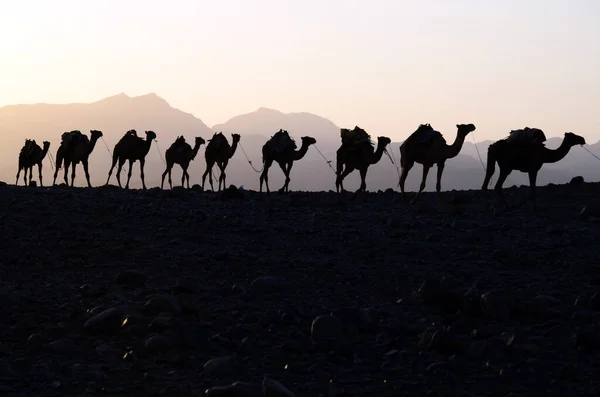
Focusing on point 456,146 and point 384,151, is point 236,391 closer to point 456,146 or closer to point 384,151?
point 456,146

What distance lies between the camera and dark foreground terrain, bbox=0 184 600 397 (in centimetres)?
633

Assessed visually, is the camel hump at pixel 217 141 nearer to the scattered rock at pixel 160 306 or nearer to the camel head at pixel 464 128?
the camel head at pixel 464 128

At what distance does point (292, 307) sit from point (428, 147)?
13059 millimetres

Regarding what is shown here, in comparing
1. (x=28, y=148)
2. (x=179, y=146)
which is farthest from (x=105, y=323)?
(x=28, y=148)

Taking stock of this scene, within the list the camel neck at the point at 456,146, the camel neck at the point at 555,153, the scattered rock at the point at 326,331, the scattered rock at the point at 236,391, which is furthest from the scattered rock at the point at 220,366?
the camel neck at the point at 456,146

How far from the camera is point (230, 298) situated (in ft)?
29.5

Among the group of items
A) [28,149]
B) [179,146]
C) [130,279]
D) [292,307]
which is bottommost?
[292,307]

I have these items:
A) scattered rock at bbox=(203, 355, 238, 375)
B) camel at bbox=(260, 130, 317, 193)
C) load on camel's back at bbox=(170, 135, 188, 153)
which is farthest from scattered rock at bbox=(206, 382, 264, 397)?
load on camel's back at bbox=(170, 135, 188, 153)

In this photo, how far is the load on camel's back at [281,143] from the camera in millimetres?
24555

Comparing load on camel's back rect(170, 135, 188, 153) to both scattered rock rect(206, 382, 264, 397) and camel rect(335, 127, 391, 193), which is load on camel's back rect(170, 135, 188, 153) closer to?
camel rect(335, 127, 391, 193)

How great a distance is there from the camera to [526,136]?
18.5 meters

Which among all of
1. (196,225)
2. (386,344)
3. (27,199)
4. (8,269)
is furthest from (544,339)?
(27,199)

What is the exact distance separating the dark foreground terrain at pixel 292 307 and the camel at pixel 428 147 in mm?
5114

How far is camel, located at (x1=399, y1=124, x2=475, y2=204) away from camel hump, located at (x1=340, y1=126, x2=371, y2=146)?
1.23m
